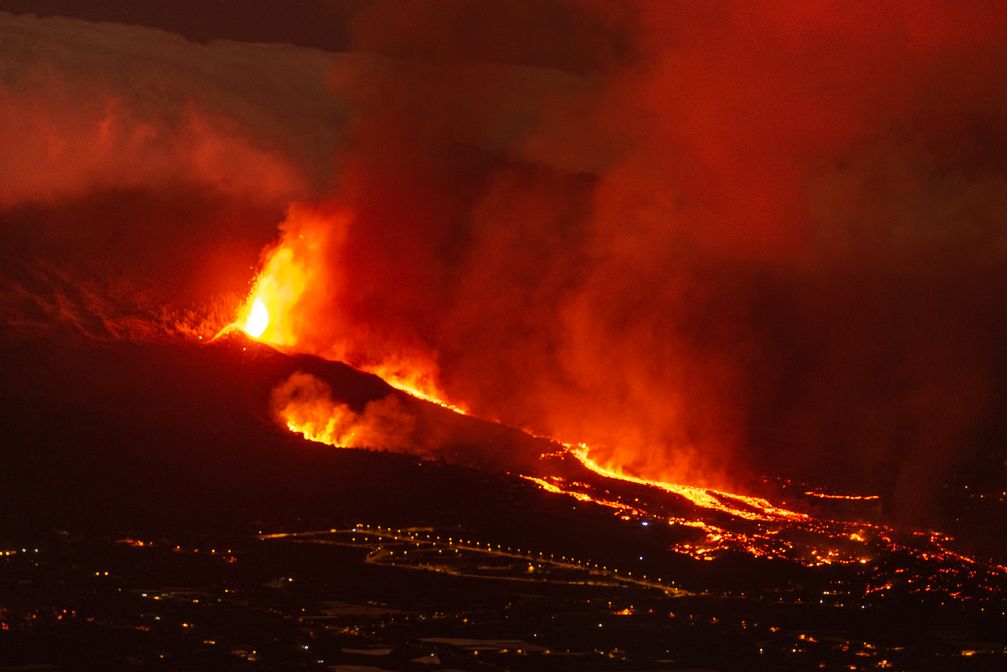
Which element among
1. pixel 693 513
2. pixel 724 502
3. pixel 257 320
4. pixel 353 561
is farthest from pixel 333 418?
pixel 724 502

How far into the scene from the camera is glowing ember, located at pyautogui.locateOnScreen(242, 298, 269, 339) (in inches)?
577

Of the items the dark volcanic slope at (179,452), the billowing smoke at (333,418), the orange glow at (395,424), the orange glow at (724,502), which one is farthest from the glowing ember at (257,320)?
the orange glow at (724,502)

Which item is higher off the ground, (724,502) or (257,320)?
(257,320)

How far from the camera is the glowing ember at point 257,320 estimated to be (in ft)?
48.1

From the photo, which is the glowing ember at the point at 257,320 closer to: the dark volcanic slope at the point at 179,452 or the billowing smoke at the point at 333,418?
the dark volcanic slope at the point at 179,452

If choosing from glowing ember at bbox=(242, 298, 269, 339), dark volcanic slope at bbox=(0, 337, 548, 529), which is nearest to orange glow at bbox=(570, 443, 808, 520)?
dark volcanic slope at bbox=(0, 337, 548, 529)

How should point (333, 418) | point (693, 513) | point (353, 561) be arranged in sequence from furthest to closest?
point (333, 418), point (693, 513), point (353, 561)

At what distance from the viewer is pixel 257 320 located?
1491 cm

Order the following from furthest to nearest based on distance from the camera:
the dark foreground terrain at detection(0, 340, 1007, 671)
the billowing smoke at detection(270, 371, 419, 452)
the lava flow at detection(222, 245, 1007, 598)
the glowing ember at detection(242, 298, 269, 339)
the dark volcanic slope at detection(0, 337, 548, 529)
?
the glowing ember at detection(242, 298, 269, 339) < the billowing smoke at detection(270, 371, 419, 452) < the lava flow at detection(222, 245, 1007, 598) < the dark volcanic slope at detection(0, 337, 548, 529) < the dark foreground terrain at detection(0, 340, 1007, 671)

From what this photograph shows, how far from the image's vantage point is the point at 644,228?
1705 centimetres

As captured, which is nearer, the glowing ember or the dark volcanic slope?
the dark volcanic slope

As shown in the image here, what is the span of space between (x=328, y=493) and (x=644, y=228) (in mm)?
7094

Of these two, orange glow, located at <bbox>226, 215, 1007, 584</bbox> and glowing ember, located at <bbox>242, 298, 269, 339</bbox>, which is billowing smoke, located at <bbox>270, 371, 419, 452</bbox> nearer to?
orange glow, located at <bbox>226, 215, 1007, 584</bbox>

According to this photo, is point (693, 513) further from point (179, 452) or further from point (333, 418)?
point (179, 452)
